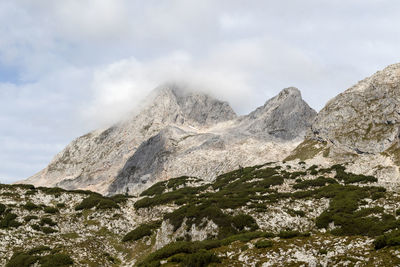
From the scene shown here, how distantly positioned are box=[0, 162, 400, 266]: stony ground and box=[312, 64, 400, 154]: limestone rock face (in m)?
47.9

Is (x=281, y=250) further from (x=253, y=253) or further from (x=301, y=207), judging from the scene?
(x=301, y=207)

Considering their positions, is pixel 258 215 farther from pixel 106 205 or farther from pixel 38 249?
pixel 106 205

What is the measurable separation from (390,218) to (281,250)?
64.0ft

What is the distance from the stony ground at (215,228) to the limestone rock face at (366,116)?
47.9 m

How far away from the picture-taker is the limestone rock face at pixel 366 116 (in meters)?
105

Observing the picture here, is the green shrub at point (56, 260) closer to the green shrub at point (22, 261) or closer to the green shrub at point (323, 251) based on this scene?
the green shrub at point (22, 261)

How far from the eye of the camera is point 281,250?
69.8 ft

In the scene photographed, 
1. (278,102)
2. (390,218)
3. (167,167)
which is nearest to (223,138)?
(167,167)

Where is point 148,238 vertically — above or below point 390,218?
above

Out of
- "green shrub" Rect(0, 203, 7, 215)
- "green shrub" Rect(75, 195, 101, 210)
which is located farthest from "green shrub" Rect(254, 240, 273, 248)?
"green shrub" Rect(75, 195, 101, 210)

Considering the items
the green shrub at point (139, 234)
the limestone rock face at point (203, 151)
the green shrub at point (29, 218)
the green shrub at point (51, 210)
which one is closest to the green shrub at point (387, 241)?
the green shrub at point (139, 234)

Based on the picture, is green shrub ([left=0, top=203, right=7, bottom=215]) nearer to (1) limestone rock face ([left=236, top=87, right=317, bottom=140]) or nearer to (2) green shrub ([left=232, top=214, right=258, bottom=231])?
(2) green shrub ([left=232, top=214, right=258, bottom=231])

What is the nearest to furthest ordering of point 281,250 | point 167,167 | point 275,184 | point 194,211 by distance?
point 281,250 → point 194,211 → point 275,184 → point 167,167

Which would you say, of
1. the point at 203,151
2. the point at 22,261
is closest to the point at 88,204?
the point at 22,261
